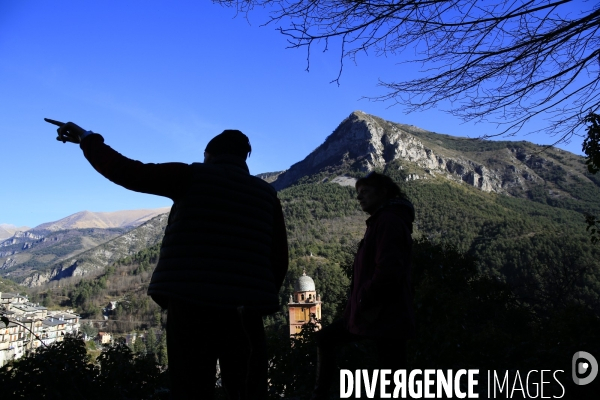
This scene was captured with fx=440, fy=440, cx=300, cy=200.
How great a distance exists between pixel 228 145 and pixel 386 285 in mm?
987

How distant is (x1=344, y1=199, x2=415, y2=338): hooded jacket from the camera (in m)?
2.09

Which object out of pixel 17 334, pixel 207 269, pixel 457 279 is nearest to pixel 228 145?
pixel 207 269

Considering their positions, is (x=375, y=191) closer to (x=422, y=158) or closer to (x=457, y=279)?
(x=457, y=279)

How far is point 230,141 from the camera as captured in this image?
1.79 meters

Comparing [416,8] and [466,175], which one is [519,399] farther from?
[466,175]

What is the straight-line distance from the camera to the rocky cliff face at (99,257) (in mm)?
118713

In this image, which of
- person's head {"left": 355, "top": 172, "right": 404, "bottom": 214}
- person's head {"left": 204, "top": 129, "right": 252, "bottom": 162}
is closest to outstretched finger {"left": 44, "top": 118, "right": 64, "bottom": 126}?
person's head {"left": 204, "top": 129, "right": 252, "bottom": 162}

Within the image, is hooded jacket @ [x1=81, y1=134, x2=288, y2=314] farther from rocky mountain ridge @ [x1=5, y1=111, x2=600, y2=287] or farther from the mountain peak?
the mountain peak

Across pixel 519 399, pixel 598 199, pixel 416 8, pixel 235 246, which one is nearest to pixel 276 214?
pixel 235 246

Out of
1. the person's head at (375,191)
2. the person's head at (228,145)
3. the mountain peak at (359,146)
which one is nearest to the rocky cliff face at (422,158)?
the mountain peak at (359,146)

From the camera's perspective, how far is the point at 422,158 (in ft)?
353

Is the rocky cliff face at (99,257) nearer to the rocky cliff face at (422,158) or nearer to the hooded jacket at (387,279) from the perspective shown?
the rocky cliff face at (422,158)

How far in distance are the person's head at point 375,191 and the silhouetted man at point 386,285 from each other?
11 millimetres

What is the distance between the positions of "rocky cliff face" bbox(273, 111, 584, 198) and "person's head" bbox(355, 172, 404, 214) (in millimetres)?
90921
